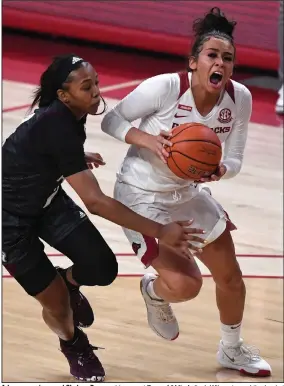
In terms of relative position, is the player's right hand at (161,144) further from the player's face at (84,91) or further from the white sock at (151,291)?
the white sock at (151,291)

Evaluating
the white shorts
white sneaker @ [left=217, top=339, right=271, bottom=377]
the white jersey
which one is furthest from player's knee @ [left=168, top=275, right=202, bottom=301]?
white sneaker @ [left=217, top=339, right=271, bottom=377]

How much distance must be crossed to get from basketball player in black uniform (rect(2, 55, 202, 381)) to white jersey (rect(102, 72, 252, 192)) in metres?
0.23

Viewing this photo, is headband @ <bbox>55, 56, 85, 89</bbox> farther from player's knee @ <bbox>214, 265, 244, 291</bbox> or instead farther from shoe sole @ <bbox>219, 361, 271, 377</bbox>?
shoe sole @ <bbox>219, 361, 271, 377</bbox>

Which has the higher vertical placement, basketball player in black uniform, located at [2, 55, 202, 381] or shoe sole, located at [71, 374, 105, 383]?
basketball player in black uniform, located at [2, 55, 202, 381]

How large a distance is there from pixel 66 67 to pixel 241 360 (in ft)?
6.56

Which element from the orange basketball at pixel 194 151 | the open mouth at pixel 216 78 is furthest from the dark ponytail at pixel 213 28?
the orange basketball at pixel 194 151

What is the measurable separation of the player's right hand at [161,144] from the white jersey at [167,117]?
0.56ft

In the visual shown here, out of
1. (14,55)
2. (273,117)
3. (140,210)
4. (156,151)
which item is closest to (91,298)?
(140,210)

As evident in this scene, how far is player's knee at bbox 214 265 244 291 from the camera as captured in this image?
16.7ft

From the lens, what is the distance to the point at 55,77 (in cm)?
425

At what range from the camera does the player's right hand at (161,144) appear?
433 cm

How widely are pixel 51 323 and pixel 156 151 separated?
95 cm

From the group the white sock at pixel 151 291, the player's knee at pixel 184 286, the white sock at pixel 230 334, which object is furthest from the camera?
the white sock at pixel 230 334

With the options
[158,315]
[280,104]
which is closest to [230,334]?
[158,315]
